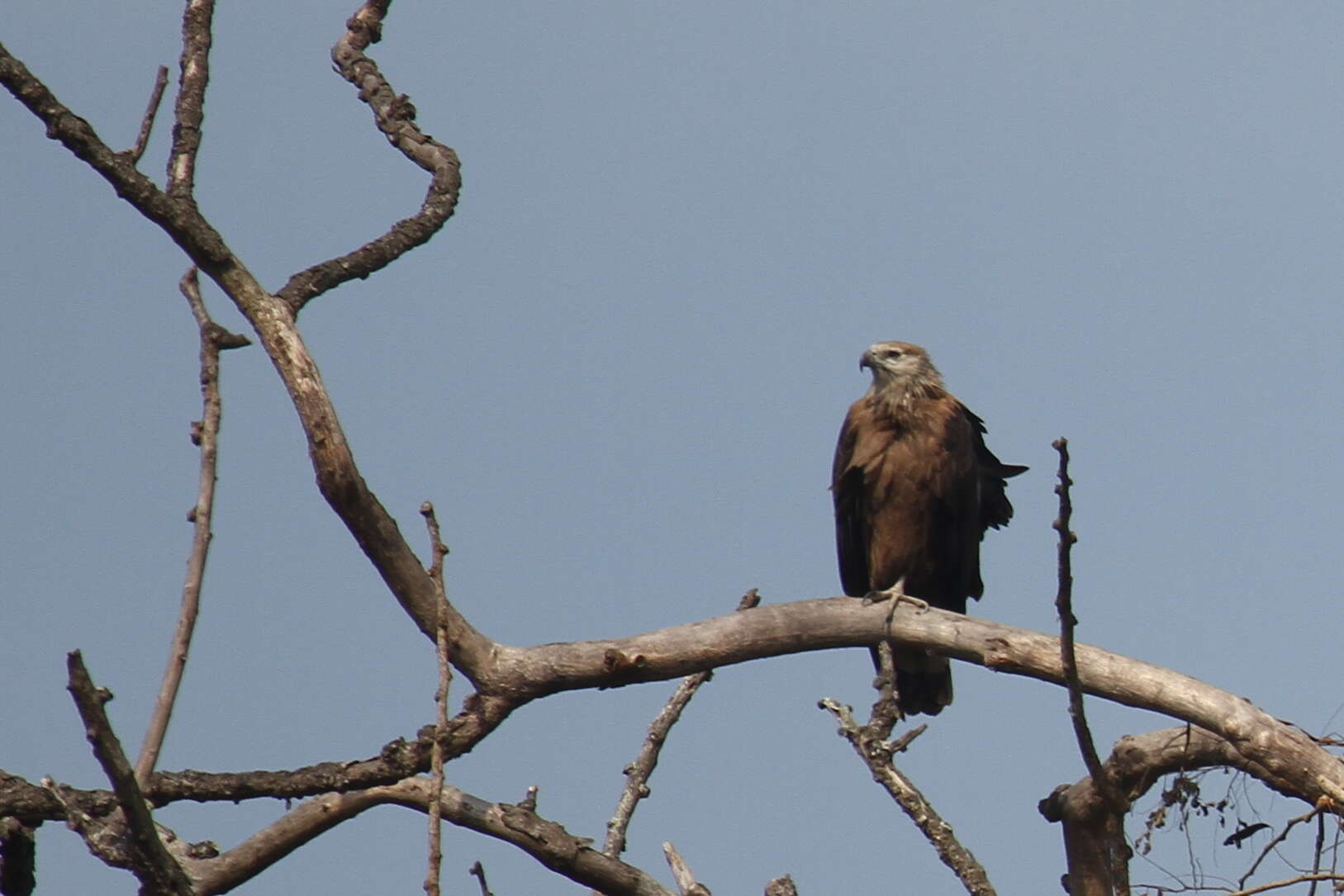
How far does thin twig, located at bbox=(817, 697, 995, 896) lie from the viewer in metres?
4.09

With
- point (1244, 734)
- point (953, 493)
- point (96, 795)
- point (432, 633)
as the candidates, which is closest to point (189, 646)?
point (96, 795)

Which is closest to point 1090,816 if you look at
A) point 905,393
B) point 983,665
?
point 983,665

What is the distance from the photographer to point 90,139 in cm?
414

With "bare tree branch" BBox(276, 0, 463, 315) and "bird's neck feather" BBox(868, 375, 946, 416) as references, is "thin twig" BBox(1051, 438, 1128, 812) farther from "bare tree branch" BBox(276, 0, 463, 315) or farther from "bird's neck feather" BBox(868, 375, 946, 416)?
"bird's neck feather" BBox(868, 375, 946, 416)

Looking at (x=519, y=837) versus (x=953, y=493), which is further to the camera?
(x=953, y=493)

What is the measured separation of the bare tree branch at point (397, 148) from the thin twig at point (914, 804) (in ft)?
5.69

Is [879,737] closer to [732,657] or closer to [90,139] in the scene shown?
[732,657]

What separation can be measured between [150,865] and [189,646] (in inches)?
14.3

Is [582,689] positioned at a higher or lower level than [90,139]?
lower

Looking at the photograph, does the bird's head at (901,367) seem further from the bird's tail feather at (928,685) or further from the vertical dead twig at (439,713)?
the vertical dead twig at (439,713)

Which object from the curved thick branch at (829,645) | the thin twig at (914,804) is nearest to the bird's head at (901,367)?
the curved thick branch at (829,645)

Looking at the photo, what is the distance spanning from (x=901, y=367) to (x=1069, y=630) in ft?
11.4

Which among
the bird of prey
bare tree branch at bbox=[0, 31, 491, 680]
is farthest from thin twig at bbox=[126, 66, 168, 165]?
the bird of prey

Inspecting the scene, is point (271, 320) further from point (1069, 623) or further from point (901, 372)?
point (901, 372)
